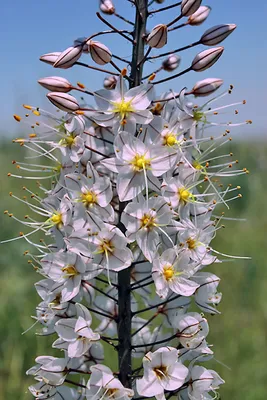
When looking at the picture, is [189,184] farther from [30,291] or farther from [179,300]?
[30,291]

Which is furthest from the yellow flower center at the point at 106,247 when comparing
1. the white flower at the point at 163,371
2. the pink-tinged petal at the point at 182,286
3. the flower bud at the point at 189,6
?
the flower bud at the point at 189,6

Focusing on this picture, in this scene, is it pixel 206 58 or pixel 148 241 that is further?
pixel 206 58

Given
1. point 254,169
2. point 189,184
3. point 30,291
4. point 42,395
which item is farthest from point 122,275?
point 254,169

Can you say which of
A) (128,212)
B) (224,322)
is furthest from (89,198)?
(224,322)

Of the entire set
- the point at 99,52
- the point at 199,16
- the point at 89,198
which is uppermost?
the point at 199,16

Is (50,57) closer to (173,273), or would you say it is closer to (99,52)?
(99,52)

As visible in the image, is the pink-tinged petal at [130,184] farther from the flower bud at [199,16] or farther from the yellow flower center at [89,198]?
the flower bud at [199,16]
